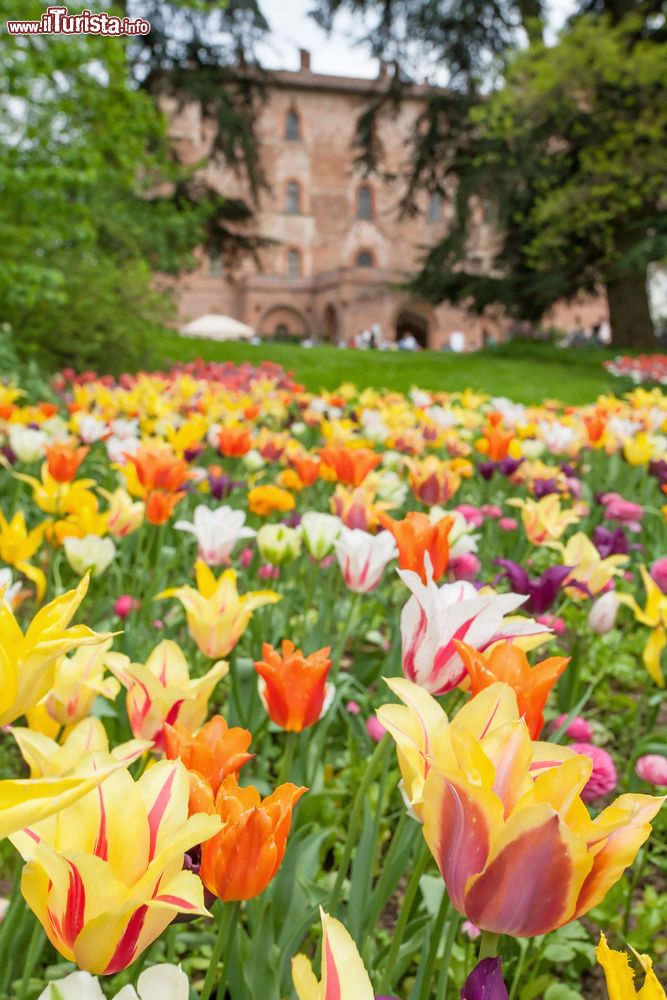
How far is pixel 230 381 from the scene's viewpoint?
6.06m

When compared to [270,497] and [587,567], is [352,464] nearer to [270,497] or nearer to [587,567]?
[270,497]

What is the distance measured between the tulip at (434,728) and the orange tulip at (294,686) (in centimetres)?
23

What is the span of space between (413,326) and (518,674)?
117ft

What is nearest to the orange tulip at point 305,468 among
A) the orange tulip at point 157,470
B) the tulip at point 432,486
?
the tulip at point 432,486

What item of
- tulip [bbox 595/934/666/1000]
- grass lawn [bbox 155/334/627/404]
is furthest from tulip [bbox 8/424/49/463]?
grass lawn [bbox 155/334/627/404]

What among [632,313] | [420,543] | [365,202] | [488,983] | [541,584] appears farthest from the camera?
[365,202]

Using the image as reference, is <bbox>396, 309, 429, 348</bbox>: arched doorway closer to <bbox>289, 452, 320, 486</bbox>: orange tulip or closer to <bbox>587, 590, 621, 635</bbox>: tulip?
<bbox>289, 452, 320, 486</bbox>: orange tulip

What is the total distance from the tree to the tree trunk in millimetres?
22

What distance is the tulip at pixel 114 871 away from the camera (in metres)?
0.53

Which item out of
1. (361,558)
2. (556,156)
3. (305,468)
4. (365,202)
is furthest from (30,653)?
(365,202)

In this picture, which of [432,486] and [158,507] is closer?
[158,507]

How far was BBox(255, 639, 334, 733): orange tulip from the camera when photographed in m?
0.96

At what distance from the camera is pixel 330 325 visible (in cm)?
3250

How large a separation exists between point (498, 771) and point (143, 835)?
238 mm
